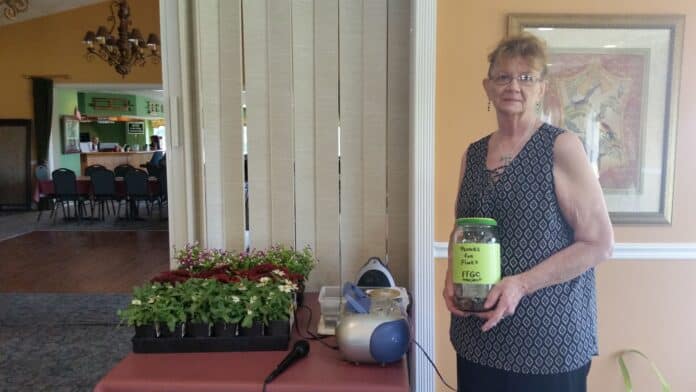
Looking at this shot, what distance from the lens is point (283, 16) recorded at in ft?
7.61

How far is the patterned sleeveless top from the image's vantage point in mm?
1247

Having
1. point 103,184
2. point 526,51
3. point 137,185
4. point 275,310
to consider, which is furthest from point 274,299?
point 103,184

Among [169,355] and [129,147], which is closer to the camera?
[169,355]

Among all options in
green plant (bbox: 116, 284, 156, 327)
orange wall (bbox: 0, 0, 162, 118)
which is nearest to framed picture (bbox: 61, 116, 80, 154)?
orange wall (bbox: 0, 0, 162, 118)

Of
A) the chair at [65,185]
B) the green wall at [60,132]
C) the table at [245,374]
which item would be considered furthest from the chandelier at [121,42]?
the table at [245,374]

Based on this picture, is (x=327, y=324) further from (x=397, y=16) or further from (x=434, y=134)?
(x=397, y=16)

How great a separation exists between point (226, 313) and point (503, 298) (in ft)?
2.84

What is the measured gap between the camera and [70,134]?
444 inches

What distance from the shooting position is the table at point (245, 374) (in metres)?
1.42

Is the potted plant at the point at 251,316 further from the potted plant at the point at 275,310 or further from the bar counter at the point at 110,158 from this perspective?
the bar counter at the point at 110,158

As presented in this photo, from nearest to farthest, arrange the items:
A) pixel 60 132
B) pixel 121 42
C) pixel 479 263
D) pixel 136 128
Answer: pixel 479 263 → pixel 121 42 → pixel 60 132 → pixel 136 128

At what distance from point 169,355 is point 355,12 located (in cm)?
158

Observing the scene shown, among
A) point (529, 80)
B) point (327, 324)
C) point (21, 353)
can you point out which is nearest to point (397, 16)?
point (529, 80)

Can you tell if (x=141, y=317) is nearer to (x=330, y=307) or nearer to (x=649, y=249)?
(x=330, y=307)
